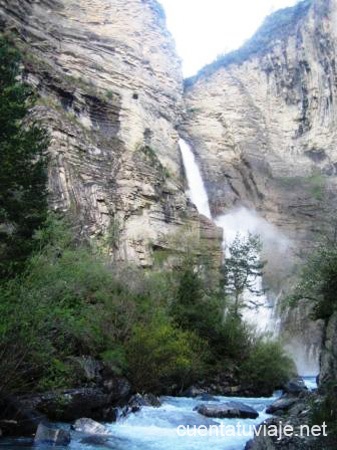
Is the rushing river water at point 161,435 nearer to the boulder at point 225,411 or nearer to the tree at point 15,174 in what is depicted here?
the boulder at point 225,411

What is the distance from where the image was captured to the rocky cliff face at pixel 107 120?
39406 mm

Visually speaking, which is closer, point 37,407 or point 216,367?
point 37,407

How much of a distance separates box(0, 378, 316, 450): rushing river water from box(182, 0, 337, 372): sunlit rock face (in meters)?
34.6

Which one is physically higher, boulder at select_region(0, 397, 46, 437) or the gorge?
the gorge

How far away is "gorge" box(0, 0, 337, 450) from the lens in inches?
1586

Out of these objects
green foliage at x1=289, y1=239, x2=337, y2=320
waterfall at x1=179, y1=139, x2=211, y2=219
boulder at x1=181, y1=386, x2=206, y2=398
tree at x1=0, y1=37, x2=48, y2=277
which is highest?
waterfall at x1=179, y1=139, x2=211, y2=219

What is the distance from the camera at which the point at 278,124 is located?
225 feet

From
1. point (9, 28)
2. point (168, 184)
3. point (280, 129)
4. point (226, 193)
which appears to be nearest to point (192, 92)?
point (280, 129)

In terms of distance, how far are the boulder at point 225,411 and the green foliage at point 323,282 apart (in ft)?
14.4

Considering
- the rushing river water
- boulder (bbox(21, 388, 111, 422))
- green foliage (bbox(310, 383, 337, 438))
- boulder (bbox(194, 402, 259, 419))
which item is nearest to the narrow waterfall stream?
the rushing river water

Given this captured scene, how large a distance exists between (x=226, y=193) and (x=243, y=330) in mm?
28634

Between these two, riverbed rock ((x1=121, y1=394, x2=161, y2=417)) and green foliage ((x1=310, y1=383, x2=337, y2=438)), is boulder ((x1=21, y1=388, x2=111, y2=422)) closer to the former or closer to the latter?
riverbed rock ((x1=121, y1=394, x2=161, y2=417))

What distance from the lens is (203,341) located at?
89.6 ft

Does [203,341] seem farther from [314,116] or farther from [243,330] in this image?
[314,116]
